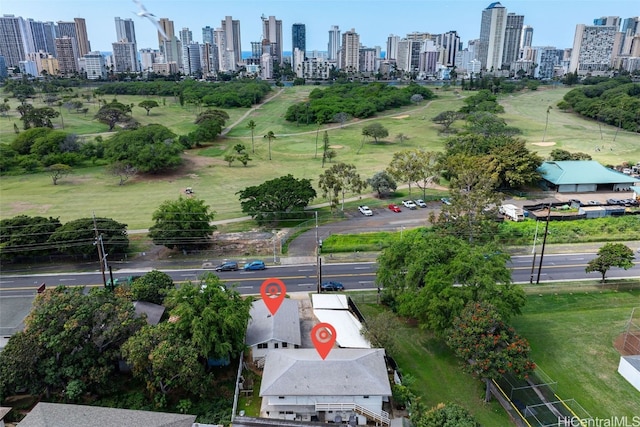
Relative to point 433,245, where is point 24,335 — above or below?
below

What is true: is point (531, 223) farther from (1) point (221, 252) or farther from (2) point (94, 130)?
(2) point (94, 130)

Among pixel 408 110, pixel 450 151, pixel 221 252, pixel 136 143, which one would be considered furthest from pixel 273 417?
pixel 408 110

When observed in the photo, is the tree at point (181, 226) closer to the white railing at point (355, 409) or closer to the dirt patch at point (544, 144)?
the white railing at point (355, 409)

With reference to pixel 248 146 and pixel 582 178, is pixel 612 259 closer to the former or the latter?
pixel 582 178

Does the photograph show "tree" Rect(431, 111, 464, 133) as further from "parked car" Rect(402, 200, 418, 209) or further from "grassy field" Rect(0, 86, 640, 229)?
"parked car" Rect(402, 200, 418, 209)

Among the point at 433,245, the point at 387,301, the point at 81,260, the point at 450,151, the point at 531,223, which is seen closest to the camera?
the point at 433,245

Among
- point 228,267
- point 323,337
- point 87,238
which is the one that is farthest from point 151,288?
point 87,238
